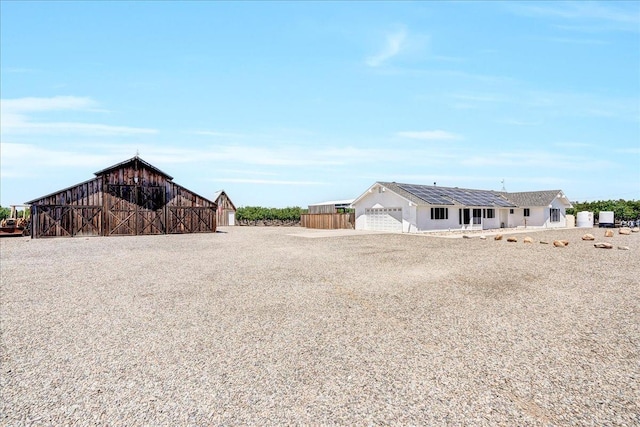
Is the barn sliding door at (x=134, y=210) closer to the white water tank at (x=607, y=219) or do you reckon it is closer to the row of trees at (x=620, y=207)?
the white water tank at (x=607, y=219)

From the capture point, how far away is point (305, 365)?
5.45 metres

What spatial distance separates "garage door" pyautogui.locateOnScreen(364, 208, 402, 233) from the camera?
35156 millimetres

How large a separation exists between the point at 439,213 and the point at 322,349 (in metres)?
31.9

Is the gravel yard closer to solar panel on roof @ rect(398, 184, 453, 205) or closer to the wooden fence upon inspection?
solar panel on roof @ rect(398, 184, 453, 205)

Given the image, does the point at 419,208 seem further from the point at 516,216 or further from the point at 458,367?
the point at 458,367

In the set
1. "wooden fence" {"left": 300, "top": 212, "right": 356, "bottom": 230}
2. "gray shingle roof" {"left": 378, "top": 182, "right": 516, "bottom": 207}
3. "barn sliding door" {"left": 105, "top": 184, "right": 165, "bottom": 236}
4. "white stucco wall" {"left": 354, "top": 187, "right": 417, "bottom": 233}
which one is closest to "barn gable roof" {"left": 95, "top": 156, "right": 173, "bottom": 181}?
"barn sliding door" {"left": 105, "top": 184, "right": 165, "bottom": 236}

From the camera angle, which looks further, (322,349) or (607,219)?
(607,219)

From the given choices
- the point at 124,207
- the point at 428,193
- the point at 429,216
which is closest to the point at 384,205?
the point at 429,216

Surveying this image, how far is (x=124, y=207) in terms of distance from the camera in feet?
110

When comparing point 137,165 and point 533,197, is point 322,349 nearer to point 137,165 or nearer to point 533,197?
point 137,165

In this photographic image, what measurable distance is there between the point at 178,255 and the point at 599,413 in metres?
17.3

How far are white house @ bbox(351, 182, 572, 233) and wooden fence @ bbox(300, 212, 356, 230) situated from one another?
1.16 metres

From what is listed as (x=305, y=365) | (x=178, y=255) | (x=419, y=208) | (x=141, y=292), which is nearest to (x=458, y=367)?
(x=305, y=365)

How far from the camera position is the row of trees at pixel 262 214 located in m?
63.7
